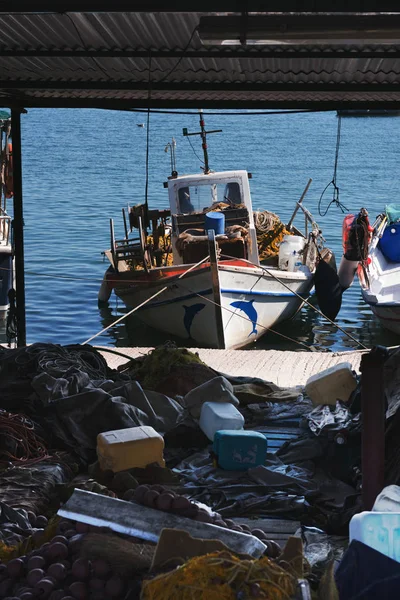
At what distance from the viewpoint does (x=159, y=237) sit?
63.3 feet

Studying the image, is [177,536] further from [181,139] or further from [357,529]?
[181,139]

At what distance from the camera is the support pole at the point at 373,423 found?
4441 mm

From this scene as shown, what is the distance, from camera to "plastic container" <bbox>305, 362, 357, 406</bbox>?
6.73 meters

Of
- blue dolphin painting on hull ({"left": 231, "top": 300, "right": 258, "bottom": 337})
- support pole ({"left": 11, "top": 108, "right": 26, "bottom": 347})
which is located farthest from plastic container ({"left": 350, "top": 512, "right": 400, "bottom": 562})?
blue dolphin painting on hull ({"left": 231, "top": 300, "right": 258, "bottom": 337})

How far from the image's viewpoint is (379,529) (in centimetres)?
341

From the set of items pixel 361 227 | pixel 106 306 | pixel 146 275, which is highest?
pixel 361 227

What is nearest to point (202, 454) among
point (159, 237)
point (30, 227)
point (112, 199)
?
point (159, 237)

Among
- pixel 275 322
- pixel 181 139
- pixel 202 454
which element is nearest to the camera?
pixel 202 454

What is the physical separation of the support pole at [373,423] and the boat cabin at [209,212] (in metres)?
11.9

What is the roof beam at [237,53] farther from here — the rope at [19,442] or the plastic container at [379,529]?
the plastic container at [379,529]

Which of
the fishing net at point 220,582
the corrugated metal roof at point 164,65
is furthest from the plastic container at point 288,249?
the fishing net at point 220,582

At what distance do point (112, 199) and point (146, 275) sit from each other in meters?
21.8

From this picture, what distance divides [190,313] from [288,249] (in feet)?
11.1

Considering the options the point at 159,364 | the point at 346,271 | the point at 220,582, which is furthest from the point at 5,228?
the point at 220,582
